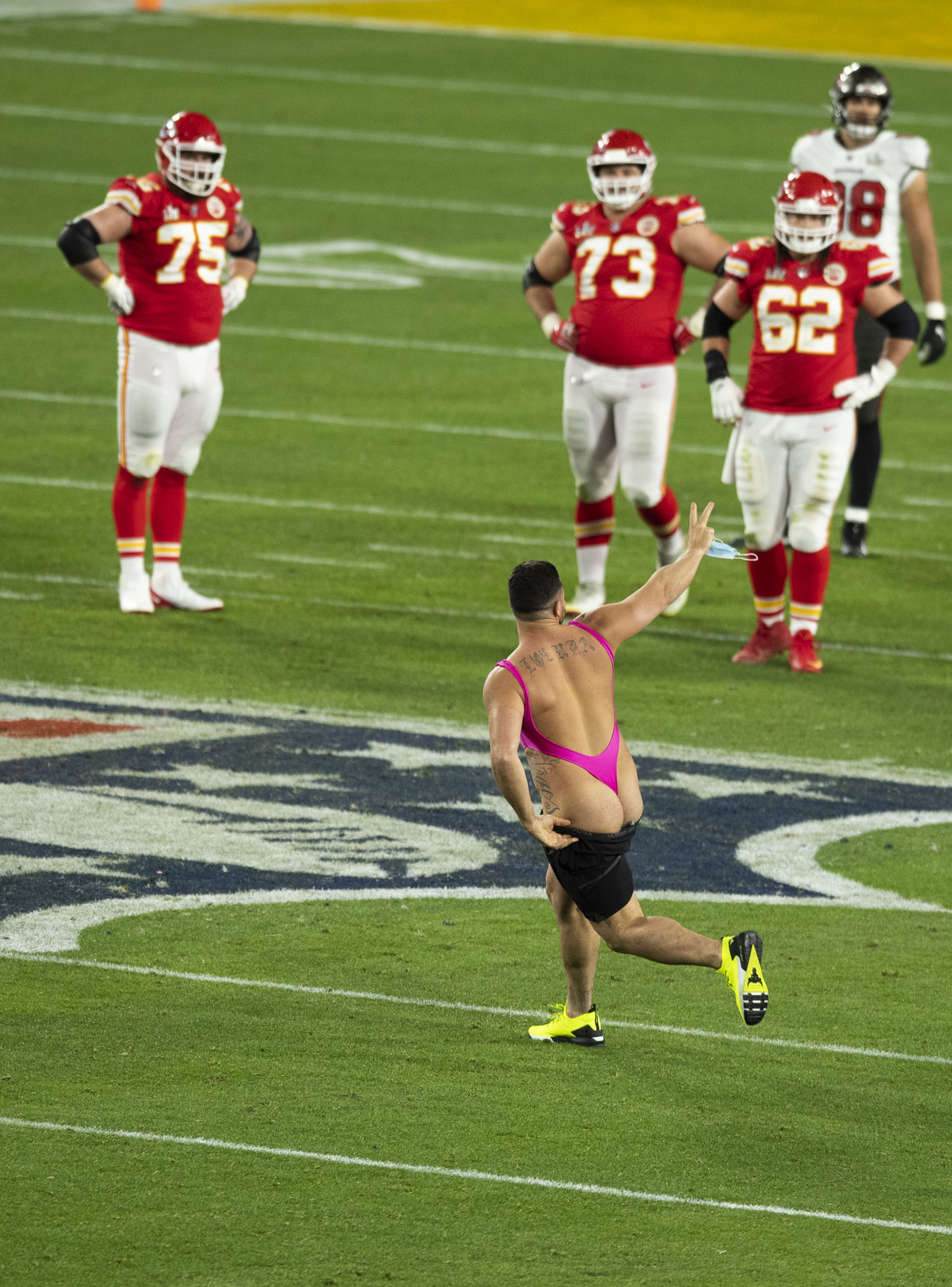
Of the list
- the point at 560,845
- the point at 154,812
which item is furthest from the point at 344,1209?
the point at 154,812

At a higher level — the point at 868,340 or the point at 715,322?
the point at 715,322

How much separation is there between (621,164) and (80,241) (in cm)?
240

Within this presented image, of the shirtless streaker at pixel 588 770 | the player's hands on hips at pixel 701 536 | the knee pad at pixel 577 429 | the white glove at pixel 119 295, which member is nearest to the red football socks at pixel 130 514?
the white glove at pixel 119 295

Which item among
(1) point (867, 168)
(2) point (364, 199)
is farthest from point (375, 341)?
(1) point (867, 168)

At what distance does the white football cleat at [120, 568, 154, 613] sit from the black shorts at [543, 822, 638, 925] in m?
5.15

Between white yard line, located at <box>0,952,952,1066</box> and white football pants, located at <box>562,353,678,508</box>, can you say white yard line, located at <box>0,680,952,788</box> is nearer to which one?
white football pants, located at <box>562,353,678,508</box>

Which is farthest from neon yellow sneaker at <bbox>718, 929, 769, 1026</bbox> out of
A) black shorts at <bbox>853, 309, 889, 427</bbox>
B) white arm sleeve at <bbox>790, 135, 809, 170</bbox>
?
white arm sleeve at <bbox>790, 135, 809, 170</bbox>

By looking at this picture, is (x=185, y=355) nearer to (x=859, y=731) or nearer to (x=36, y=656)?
(x=36, y=656)

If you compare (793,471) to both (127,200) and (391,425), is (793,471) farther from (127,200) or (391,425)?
(391,425)

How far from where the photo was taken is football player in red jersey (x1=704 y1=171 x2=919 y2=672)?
9.45 meters

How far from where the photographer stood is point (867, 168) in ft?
36.3

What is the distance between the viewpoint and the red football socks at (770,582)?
9.73m

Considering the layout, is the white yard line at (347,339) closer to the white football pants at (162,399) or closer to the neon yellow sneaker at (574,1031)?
the white football pants at (162,399)

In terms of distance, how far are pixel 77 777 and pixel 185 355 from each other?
2.69 meters
